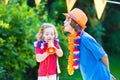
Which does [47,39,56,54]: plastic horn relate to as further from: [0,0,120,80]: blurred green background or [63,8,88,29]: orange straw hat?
[0,0,120,80]: blurred green background

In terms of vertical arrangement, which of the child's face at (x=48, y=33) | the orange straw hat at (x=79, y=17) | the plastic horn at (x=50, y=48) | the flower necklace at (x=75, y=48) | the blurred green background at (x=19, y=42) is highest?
the orange straw hat at (x=79, y=17)

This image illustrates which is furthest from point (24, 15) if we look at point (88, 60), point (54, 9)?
point (54, 9)

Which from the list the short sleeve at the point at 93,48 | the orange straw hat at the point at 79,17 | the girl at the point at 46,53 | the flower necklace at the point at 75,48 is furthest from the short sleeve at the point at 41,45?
the short sleeve at the point at 93,48

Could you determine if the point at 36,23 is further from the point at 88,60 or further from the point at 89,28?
the point at 89,28

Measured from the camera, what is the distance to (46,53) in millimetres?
7906

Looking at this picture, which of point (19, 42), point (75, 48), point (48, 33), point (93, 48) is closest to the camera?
point (93, 48)

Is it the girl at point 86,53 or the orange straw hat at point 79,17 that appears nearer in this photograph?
the girl at point 86,53

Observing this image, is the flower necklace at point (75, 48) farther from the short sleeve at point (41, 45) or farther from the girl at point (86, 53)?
the short sleeve at point (41, 45)

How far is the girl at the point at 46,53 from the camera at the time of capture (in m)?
7.89

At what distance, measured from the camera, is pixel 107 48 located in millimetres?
15906

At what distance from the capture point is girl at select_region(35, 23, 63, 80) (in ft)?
25.9

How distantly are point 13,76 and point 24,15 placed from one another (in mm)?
1107

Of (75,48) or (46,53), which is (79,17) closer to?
(75,48)

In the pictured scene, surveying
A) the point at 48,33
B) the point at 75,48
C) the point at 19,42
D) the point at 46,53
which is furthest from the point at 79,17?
the point at 19,42
